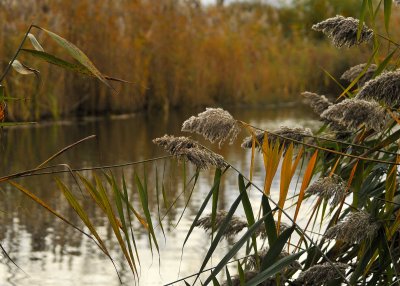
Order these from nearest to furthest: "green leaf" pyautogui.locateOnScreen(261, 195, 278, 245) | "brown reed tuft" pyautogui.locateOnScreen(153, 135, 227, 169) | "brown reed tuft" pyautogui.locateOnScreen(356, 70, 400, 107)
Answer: "brown reed tuft" pyautogui.locateOnScreen(356, 70, 400, 107) < "brown reed tuft" pyautogui.locateOnScreen(153, 135, 227, 169) < "green leaf" pyautogui.locateOnScreen(261, 195, 278, 245)

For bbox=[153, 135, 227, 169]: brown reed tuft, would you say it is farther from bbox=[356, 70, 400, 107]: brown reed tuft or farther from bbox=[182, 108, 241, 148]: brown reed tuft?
bbox=[356, 70, 400, 107]: brown reed tuft

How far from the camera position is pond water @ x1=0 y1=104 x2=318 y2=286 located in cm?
396

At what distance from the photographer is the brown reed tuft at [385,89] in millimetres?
1798

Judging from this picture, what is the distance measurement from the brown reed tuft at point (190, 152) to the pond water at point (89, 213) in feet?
0.37

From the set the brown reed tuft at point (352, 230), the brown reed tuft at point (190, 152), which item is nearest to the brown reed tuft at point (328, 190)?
the brown reed tuft at point (352, 230)

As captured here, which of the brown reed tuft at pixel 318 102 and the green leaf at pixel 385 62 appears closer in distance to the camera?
the green leaf at pixel 385 62

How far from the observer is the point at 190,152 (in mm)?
1974

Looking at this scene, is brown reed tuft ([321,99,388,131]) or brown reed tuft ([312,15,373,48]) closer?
brown reed tuft ([321,99,388,131])

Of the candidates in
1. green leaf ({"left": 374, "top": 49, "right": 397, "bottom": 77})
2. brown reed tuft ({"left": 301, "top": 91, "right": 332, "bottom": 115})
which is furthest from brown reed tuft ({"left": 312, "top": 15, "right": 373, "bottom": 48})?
brown reed tuft ({"left": 301, "top": 91, "right": 332, "bottom": 115})

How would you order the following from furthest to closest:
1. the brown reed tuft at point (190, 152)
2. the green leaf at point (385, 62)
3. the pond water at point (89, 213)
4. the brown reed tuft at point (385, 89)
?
the pond water at point (89, 213), the green leaf at point (385, 62), the brown reed tuft at point (190, 152), the brown reed tuft at point (385, 89)

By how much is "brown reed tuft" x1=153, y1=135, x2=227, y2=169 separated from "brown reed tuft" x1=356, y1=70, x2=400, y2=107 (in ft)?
1.08

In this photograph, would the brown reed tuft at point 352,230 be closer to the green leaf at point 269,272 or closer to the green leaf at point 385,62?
the green leaf at point 269,272

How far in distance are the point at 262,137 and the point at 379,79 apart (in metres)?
0.55

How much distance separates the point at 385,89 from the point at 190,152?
1.26 feet
